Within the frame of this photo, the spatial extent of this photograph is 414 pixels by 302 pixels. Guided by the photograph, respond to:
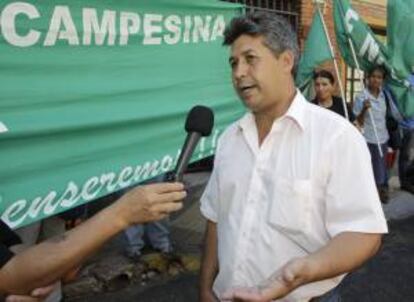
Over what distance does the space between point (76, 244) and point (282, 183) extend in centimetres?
81

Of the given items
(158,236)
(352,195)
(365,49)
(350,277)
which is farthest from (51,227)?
(365,49)

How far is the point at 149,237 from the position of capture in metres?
5.78

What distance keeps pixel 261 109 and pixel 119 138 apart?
1.71 meters

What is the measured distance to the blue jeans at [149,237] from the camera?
5.57m

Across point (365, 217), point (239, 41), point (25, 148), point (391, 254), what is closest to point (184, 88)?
point (25, 148)

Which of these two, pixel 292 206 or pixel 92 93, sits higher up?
pixel 92 93

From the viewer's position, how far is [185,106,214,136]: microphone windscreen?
6.49ft

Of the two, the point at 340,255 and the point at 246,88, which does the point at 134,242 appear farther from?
the point at 340,255

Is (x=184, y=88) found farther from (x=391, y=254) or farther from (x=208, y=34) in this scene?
(x=391, y=254)

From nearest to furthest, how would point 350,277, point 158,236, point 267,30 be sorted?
point 267,30 → point 350,277 → point 158,236

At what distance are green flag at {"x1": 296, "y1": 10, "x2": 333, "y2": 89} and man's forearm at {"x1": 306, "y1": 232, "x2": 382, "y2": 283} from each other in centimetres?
455

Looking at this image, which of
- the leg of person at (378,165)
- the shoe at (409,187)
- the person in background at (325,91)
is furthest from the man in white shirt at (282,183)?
the shoe at (409,187)

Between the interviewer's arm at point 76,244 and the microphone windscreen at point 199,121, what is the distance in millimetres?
373

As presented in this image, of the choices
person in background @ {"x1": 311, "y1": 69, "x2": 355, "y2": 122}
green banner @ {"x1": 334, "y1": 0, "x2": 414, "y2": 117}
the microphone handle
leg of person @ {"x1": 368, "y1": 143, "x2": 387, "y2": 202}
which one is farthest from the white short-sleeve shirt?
leg of person @ {"x1": 368, "y1": 143, "x2": 387, "y2": 202}
